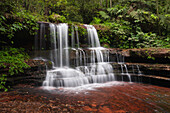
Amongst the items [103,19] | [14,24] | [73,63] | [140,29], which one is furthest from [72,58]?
[103,19]

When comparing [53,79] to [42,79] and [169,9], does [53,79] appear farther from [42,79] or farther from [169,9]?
[169,9]

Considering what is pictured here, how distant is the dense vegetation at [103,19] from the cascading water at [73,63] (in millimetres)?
1537

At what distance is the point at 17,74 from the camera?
4.75m

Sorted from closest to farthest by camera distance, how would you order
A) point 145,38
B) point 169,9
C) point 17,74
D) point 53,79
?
point 17,74 < point 53,79 < point 145,38 < point 169,9

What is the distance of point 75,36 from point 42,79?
4629mm

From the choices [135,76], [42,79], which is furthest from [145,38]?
[42,79]

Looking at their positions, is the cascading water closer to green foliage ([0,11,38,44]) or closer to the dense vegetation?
green foliage ([0,11,38,44])

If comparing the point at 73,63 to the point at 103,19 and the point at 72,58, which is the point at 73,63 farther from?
the point at 103,19

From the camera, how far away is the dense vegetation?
5379 mm

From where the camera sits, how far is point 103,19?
14539 millimetres

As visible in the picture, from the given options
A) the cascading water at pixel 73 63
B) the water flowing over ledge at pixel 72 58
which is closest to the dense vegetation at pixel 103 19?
the water flowing over ledge at pixel 72 58

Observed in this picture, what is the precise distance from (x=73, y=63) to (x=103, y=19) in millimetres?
10214

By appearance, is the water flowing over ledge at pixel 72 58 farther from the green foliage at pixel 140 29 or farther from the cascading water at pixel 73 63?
the green foliage at pixel 140 29

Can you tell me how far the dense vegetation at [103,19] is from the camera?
538 cm
